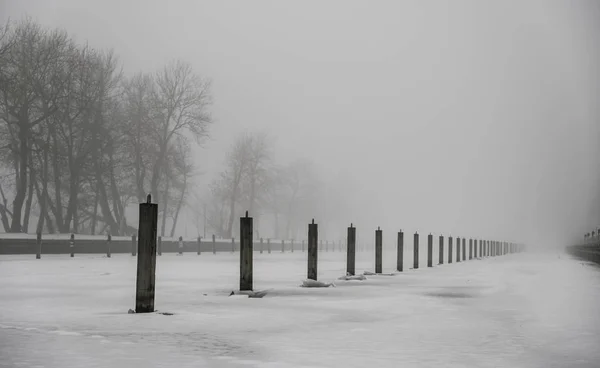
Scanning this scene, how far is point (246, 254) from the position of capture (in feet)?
42.3

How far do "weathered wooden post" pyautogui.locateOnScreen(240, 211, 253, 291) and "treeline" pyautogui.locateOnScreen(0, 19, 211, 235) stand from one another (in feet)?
95.3

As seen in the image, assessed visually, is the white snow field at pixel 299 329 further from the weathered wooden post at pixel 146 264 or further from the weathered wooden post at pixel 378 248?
the weathered wooden post at pixel 378 248

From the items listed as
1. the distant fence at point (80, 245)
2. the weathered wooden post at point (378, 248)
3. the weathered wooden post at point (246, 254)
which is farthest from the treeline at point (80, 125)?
the weathered wooden post at point (246, 254)

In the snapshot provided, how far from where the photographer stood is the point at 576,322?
8836mm

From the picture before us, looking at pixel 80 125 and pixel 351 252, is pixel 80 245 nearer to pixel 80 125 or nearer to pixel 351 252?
pixel 80 125

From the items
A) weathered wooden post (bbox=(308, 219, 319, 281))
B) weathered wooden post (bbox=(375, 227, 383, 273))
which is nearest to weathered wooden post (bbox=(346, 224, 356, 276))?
weathered wooden post (bbox=(375, 227, 383, 273))

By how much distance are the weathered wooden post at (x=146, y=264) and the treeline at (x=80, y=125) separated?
31.4 meters

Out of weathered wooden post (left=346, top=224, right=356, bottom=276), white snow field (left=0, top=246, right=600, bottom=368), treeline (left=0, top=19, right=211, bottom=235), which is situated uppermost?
treeline (left=0, top=19, right=211, bottom=235)

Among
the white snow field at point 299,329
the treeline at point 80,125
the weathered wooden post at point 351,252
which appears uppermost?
the treeline at point 80,125

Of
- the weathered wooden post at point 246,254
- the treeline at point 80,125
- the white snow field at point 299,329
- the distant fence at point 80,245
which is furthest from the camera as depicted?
the treeline at point 80,125

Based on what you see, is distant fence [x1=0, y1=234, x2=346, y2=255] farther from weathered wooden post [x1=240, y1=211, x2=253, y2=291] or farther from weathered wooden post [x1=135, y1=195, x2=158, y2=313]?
weathered wooden post [x1=135, y1=195, x2=158, y2=313]

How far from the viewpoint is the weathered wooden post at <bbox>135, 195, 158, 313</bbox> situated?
9.41 meters

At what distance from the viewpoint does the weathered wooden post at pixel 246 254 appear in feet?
42.1

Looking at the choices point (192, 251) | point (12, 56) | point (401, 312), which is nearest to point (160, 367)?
point (401, 312)
